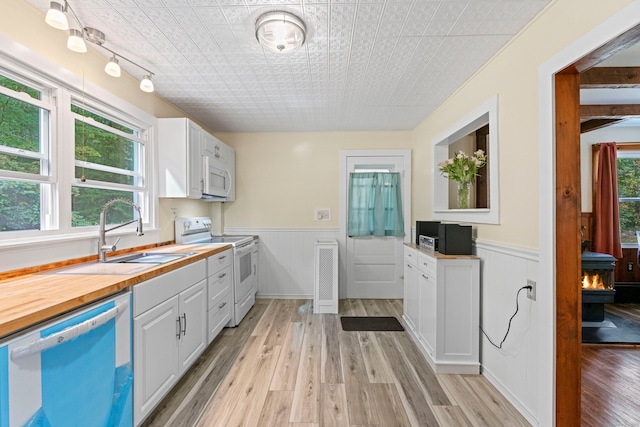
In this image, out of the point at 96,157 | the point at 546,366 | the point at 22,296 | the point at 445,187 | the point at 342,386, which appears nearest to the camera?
the point at 22,296

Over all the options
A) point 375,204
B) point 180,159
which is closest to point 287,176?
point 375,204

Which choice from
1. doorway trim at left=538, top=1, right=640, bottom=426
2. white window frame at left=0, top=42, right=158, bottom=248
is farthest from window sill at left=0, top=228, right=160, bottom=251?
doorway trim at left=538, top=1, right=640, bottom=426

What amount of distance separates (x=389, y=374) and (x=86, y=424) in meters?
1.84

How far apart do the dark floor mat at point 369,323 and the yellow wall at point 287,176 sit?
4.40ft

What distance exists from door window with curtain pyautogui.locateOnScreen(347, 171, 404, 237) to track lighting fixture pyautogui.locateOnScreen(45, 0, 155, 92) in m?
2.73

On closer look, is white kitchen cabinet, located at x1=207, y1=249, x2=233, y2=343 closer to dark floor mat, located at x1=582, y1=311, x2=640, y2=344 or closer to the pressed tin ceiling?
the pressed tin ceiling

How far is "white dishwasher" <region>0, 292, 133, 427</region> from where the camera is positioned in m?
0.92

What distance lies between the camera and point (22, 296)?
3.76 feet

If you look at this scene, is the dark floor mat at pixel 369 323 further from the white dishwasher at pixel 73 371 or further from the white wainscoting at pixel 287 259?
the white dishwasher at pixel 73 371

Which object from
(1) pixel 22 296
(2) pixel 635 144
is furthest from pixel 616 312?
(1) pixel 22 296

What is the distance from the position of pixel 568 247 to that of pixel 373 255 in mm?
2606

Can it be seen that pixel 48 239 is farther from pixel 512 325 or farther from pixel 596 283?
pixel 596 283

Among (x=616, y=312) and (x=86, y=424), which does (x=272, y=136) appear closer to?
(x=86, y=424)

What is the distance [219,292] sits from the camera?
262cm
